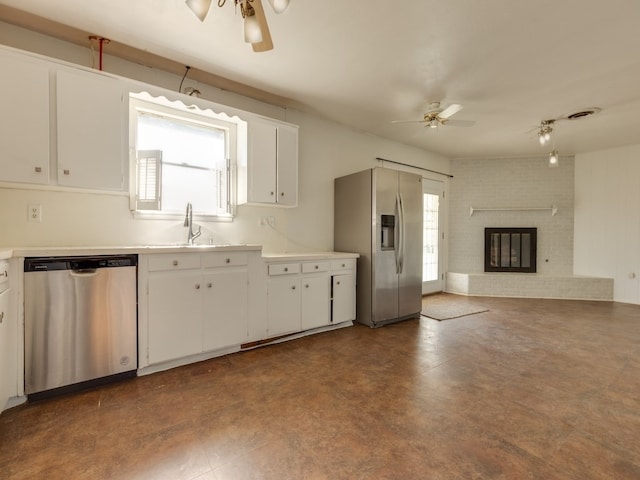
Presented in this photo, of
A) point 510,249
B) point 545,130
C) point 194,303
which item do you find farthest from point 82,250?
point 510,249

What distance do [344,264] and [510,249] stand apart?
4031 millimetres

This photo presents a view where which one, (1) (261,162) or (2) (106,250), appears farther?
(1) (261,162)

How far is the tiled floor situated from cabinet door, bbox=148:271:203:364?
0.22m

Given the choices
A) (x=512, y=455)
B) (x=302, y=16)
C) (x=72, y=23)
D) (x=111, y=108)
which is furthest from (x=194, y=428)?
(x=72, y=23)

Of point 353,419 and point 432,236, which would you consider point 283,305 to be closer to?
point 353,419

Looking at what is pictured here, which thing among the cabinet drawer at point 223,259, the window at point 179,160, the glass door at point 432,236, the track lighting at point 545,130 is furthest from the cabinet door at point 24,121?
the track lighting at point 545,130

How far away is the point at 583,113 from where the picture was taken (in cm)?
366

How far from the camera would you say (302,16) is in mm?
2082

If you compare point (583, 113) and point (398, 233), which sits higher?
point (583, 113)

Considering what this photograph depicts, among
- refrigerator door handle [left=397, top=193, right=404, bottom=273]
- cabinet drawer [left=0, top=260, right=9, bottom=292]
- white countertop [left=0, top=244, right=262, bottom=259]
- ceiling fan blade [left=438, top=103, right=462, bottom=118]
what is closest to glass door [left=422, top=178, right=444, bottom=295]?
refrigerator door handle [left=397, top=193, right=404, bottom=273]

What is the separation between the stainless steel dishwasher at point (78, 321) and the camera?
1888mm

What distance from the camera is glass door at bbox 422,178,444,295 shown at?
5.46 metres

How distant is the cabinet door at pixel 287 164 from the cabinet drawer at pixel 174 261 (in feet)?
3.82

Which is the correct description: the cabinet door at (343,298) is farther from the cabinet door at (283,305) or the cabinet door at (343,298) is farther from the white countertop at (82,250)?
the white countertop at (82,250)
